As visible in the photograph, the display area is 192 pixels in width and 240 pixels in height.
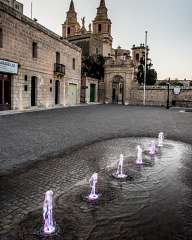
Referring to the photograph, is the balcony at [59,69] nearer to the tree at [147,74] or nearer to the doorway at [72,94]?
the doorway at [72,94]

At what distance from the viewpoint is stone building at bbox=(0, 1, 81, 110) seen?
2131 cm

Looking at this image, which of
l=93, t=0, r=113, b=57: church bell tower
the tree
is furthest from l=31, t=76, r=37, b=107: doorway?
l=93, t=0, r=113, b=57: church bell tower

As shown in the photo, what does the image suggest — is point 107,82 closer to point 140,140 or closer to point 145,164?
point 140,140

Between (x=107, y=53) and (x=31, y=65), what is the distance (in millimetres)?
43154

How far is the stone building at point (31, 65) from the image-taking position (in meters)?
21.3

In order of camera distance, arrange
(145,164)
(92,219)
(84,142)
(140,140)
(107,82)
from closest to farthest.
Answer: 1. (92,219)
2. (145,164)
3. (84,142)
4. (140,140)
5. (107,82)

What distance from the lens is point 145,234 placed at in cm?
366

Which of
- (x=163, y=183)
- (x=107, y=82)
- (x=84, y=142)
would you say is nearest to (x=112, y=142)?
(x=84, y=142)

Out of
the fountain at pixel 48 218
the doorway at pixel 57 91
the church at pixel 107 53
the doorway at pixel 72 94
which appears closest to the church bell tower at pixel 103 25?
the church at pixel 107 53

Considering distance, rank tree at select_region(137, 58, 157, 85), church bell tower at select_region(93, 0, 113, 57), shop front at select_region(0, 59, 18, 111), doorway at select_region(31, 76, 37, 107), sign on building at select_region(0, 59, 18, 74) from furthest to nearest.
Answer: church bell tower at select_region(93, 0, 113, 57) < tree at select_region(137, 58, 157, 85) < doorway at select_region(31, 76, 37, 107) < shop front at select_region(0, 59, 18, 111) < sign on building at select_region(0, 59, 18, 74)

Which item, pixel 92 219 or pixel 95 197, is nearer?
pixel 92 219

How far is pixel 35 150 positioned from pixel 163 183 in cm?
435

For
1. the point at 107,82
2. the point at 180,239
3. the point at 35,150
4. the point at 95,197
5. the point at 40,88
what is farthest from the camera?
the point at 107,82

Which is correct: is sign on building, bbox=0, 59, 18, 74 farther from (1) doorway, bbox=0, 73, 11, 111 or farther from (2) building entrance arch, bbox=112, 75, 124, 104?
(2) building entrance arch, bbox=112, 75, 124, 104
